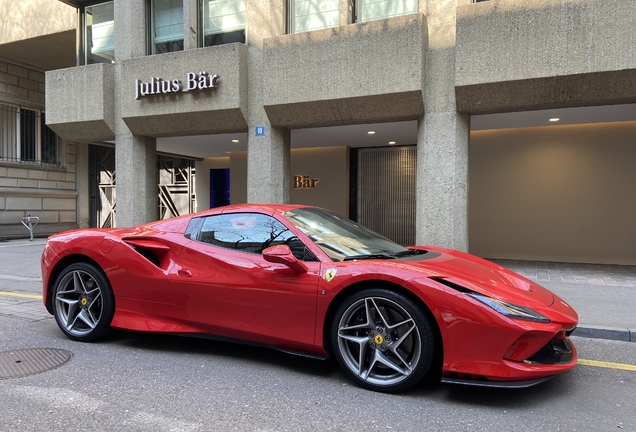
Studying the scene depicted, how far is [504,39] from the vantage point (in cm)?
789

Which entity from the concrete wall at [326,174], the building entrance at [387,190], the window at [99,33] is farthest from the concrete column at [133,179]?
the building entrance at [387,190]

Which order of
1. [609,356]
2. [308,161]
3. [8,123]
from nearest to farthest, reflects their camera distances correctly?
[609,356]
[308,161]
[8,123]

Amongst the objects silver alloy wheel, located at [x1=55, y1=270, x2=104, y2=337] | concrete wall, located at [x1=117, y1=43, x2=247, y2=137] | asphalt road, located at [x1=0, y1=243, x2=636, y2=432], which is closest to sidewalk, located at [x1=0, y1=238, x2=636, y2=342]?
asphalt road, located at [x1=0, y1=243, x2=636, y2=432]

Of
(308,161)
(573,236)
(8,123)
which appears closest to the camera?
(573,236)

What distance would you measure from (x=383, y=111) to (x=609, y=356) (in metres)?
5.98

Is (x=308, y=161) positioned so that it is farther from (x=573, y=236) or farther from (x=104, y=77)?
(x=573, y=236)

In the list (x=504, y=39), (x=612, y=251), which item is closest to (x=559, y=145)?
(x=612, y=251)

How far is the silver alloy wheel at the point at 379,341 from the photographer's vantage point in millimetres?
3240

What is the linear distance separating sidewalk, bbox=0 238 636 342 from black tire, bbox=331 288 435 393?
9.16 ft

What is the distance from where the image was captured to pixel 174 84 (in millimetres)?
10422

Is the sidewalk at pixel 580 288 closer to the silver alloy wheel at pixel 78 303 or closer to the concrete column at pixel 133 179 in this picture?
the silver alloy wheel at pixel 78 303

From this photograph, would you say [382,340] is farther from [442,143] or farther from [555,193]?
[555,193]

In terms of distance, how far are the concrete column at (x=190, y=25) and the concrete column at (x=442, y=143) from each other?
17.7 ft

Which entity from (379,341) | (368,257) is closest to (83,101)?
(368,257)
